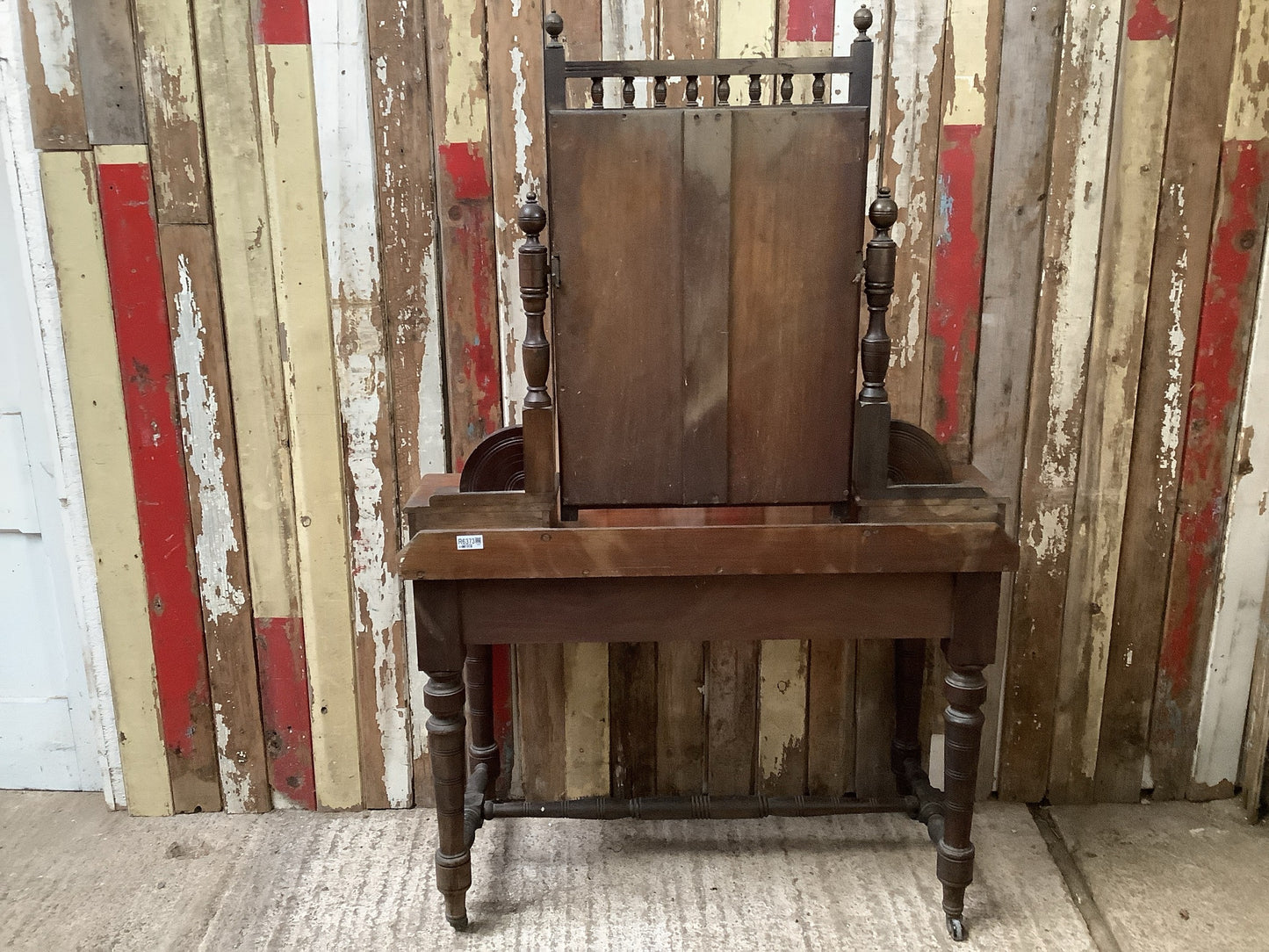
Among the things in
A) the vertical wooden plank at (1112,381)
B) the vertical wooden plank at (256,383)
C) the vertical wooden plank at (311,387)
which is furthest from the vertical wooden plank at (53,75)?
the vertical wooden plank at (1112,381)

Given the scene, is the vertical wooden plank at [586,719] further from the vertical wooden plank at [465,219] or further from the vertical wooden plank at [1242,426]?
the vertical wooden plank at [1242,426]

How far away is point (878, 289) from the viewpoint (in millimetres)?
1763

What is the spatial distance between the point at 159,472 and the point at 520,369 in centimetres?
88

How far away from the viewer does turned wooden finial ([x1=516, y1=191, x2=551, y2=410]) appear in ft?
5.64

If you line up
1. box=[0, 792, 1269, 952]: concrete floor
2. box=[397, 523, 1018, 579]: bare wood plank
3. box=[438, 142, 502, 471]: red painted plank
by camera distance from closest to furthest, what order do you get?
box=[397, 523, 1018, 579]: bare wood plank
box=[0, 792, 1269, 952]: concrete floor
box=[438, 142, 502, 471]: red painted plank

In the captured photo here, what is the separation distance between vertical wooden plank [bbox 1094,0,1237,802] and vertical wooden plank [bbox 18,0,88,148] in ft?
7.72

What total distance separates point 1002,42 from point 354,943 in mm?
2334

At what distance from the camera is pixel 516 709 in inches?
95.4

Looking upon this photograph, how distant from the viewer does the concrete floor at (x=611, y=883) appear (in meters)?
2.04

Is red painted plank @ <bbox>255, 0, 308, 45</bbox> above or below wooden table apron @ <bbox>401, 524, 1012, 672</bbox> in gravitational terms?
above

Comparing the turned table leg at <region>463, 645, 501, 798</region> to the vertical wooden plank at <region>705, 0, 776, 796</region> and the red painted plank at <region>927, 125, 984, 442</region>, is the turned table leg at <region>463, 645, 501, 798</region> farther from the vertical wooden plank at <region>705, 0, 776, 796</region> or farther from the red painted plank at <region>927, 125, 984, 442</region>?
the red painted plank at <region>927, 125, 984, 442</region>

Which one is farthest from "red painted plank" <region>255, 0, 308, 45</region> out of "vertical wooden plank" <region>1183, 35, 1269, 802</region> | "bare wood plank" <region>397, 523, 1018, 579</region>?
"vertical wooden plank" <region>1183, 35, 1269, 802</region>

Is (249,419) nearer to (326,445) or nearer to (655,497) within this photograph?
(326,445)

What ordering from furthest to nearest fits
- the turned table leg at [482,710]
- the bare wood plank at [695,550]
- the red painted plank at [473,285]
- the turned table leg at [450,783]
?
the turned table leg at [482,710], the red painted plank at [473,285], the turned table leg at [450,783], the bare wood plank at [695,550]
